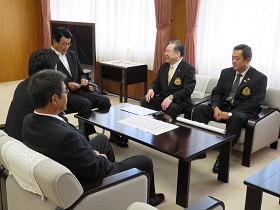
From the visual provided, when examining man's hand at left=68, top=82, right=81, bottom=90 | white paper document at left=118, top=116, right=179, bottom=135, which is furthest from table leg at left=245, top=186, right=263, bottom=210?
man's hand at left=68, top=82, right=81, bottom=90

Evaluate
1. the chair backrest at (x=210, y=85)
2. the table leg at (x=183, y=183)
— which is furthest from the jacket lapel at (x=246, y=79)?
the table leg at (x=183, y=183)

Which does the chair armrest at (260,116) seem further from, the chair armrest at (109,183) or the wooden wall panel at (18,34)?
the wooden wall panel at (18,34)

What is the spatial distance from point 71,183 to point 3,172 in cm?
65

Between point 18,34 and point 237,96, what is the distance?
16.3 ft

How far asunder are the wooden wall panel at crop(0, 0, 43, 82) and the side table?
7.96 feet

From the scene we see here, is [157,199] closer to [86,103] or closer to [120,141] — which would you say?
[120,141]

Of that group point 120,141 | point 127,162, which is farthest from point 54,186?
point 120,141

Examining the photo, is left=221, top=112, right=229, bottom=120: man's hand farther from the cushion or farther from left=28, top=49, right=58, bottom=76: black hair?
left=28, top=49, right=58, bottom=76: black hair

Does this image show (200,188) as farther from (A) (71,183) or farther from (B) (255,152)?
(A) (71,183)

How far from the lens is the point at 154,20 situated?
5.25m

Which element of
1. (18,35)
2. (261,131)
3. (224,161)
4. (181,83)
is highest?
(18,35)

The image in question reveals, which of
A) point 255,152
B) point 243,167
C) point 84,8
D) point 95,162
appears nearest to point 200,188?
point 243,167

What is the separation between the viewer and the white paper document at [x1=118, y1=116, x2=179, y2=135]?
3.04m

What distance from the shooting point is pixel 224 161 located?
10.2 feet
